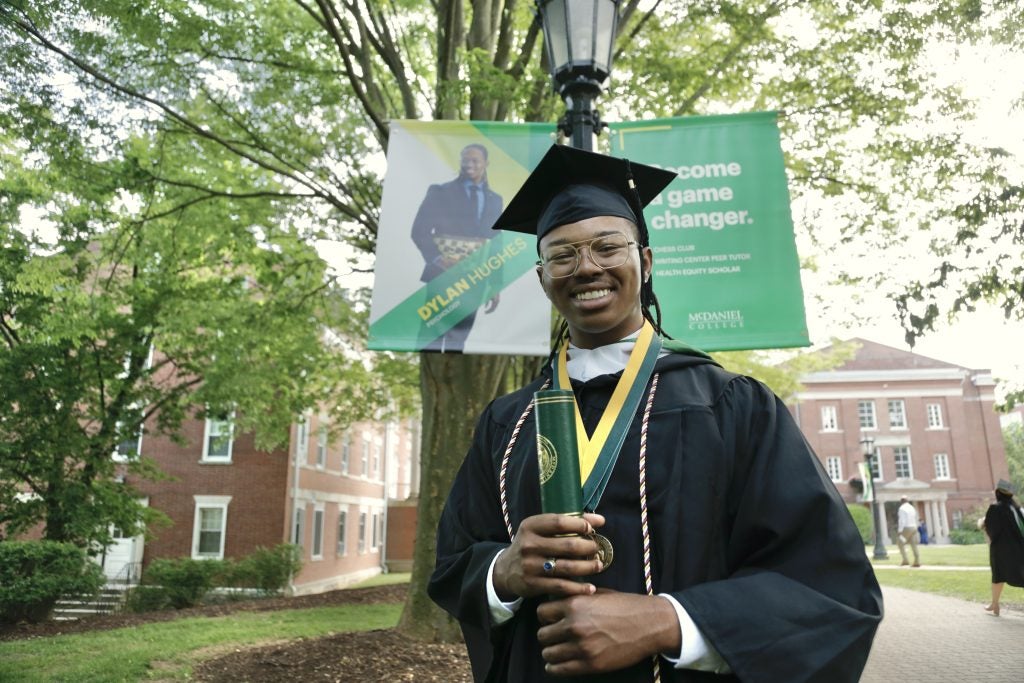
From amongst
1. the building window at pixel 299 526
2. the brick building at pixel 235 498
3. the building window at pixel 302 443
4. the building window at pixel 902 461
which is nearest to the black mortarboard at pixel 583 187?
the brick building at pixel 235 498

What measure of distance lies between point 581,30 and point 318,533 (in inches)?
975

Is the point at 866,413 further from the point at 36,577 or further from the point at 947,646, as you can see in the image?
the point at 36,577

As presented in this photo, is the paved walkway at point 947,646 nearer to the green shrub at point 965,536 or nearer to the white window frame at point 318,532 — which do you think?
the white window frame at point 318,532

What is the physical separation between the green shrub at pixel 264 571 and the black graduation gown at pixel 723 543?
20.3m

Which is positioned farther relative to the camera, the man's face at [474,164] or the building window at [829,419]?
the building window at [829,419]

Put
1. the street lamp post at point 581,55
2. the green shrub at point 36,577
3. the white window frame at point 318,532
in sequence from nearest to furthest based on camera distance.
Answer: the street lamp post at point 581,55
the green shrub at point 36,577
the white window frame at point 318,532

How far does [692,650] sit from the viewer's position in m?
1.47

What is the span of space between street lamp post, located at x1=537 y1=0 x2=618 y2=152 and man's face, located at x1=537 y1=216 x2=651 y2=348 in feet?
9.30

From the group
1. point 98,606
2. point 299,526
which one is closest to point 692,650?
point 98,606

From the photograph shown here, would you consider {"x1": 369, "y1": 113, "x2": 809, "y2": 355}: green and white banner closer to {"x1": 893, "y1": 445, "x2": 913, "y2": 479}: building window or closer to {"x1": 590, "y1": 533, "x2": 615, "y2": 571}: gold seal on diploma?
{"x1": 590, "y1": 533, "x2": 615, "y2": 571}: gold seal on diploma

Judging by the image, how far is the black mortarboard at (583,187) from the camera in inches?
79.1

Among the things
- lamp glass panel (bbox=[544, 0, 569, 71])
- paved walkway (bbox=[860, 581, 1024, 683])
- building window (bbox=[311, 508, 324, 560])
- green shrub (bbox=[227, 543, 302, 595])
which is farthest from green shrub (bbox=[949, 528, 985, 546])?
lamp glass panel (bbox=[544, 0, 569, 71])

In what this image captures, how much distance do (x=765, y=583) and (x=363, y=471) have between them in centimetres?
3251

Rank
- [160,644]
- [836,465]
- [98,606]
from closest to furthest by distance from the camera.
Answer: [160,644]
[98,606]
[836,465]
